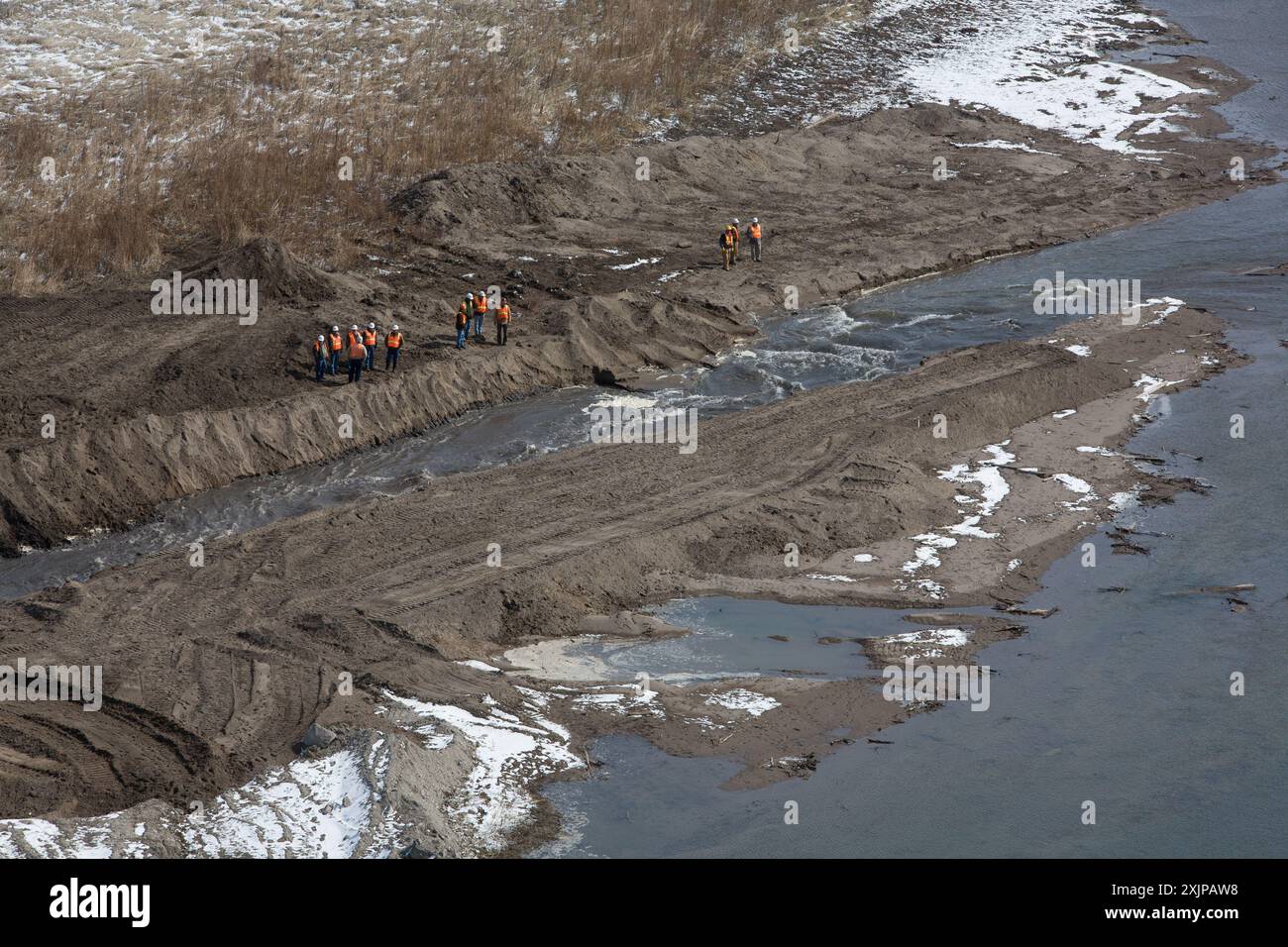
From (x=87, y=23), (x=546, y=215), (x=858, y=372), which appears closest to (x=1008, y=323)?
(x=858, y=372)

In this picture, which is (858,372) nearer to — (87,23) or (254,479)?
(254,479)

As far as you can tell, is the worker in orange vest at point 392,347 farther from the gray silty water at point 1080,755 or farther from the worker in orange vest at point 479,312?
the gray silty water at point 1080,755

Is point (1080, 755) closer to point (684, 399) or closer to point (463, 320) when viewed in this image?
point (684, 399)

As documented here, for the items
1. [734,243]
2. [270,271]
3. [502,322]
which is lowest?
[502,322]

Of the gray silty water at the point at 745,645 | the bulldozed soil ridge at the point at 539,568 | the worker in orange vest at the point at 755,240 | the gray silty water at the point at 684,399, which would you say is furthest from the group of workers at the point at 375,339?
the gray silty water at the point at 745,645

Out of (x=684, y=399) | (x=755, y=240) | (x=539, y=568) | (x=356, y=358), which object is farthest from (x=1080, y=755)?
(x=755, y=240)

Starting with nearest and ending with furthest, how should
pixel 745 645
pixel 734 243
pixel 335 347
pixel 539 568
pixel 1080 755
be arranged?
pixel 1080 755, pixel 745 645, pixel 539 568, pixel 335 347, pixel 734 243

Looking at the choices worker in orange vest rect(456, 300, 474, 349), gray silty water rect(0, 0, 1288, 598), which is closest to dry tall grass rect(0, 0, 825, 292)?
worker in orange vest rect(456, 300, 474, 349)
